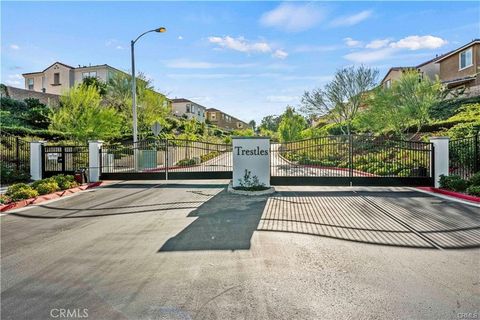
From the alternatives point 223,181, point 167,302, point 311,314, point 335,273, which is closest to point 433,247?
point 335,273

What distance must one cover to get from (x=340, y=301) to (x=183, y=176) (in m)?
11.2

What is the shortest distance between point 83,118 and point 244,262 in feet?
57.9

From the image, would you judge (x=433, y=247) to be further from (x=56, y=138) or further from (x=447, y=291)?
(x=56, y=138)

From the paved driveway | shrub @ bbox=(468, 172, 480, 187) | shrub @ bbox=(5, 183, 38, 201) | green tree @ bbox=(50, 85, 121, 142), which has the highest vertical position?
green tree @ bbox=(50, 85, 121, 142)

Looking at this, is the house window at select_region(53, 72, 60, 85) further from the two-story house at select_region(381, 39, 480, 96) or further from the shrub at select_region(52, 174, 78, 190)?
the two-story house at select_region(381, 39, 480, 96)

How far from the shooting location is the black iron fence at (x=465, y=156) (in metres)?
11.5

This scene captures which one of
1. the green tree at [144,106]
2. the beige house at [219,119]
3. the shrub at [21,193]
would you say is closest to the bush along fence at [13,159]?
the shrub at [21,193]

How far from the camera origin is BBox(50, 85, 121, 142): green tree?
61.2ft

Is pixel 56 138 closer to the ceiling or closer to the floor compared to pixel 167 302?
closer to the ceiling

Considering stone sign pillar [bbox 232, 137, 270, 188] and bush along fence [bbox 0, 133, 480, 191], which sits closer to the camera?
stone sign pillar [bbox 232, 137, 270, 188]

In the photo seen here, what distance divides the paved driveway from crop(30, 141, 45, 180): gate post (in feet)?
20.7

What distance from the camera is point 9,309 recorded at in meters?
→ 3.37

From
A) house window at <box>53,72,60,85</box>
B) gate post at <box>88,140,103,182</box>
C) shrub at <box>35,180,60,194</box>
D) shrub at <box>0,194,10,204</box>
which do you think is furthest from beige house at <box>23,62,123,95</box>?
shrub at <box>0,194,10,204</box>

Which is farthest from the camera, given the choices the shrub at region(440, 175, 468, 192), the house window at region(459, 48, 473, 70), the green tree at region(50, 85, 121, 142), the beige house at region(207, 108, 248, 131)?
the beige house at region(207, 108, 248, 131)
